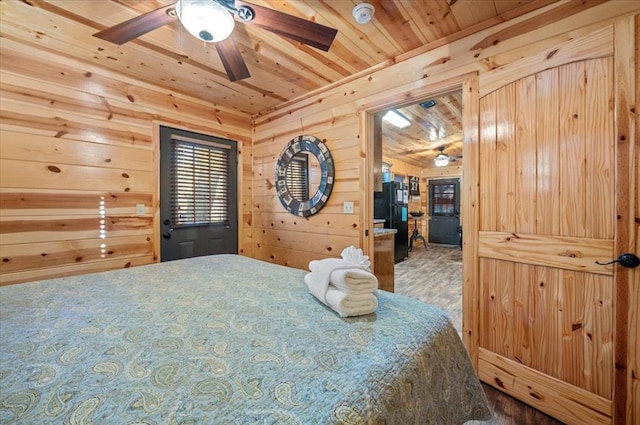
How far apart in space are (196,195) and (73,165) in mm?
1032

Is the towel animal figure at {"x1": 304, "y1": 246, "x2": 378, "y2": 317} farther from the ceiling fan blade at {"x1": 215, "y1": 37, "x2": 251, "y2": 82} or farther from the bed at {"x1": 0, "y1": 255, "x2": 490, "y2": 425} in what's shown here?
the ceiling fan blade at {"x1": 215, "y1": 37, "x2": 251, "y2": 82}

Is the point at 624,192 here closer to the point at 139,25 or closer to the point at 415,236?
the point at 139,25

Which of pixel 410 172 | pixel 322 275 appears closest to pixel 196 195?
pixel 322 275

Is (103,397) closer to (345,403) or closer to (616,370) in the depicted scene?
(345,403)

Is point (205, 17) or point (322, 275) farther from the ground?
point (205, 17)

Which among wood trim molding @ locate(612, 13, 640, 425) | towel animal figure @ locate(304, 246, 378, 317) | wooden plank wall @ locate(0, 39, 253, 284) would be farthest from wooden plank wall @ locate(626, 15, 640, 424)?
wooden plank wall @ locate(0, 39, 253, 284)

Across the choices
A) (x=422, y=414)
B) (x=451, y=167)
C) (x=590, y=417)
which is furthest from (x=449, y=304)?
(x=451, y=167)

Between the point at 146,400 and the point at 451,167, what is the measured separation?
8505 millimetres

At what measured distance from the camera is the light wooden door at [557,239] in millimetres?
1349

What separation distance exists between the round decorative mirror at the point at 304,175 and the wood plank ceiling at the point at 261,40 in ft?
1.94

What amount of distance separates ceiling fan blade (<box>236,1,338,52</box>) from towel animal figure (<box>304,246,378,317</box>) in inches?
47.0

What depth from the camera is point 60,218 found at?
2152 millimetres

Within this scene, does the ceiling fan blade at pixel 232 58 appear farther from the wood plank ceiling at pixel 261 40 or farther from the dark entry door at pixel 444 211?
the dark entry door at pixel 444 211

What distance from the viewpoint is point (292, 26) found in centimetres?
139
